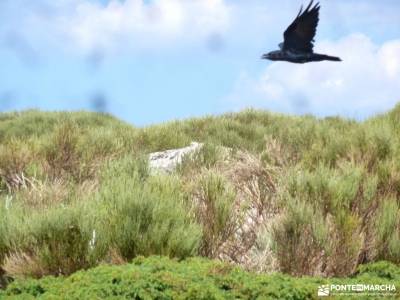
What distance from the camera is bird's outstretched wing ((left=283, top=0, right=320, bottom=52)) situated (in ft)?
38.8

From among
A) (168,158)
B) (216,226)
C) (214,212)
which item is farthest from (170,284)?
(168,158)

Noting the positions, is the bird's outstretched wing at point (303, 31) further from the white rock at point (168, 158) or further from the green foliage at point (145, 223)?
the green foliage at point (145, 223)

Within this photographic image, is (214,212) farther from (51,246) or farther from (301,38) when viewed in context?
(301,38)

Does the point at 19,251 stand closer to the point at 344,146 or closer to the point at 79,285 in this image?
the point at 79,285

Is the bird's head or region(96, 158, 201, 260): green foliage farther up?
the bird's head

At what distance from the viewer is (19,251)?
7.37 meters

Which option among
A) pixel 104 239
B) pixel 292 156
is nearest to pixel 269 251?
pixel 104 239

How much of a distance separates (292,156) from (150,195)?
506cm

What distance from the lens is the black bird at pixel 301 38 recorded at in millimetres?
11828

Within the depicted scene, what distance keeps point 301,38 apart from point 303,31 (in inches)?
4.1

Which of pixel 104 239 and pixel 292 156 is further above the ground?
pixel 292 156

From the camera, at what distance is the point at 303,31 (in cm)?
1188

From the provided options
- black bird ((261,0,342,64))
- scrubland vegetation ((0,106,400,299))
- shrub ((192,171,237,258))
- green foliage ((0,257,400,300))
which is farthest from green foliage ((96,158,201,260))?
black bird ((261,0,342,64))

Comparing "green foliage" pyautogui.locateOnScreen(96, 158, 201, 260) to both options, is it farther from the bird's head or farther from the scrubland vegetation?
the bird's head
